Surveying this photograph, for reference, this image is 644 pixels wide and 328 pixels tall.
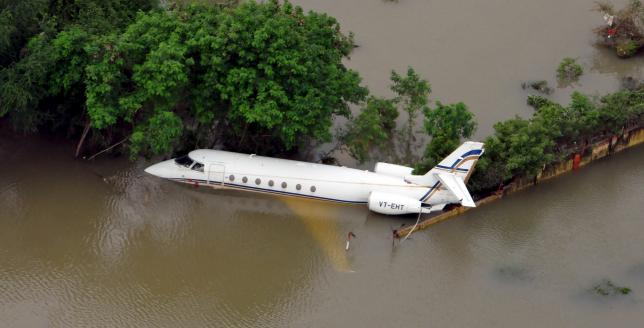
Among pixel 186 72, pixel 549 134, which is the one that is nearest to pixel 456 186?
pixel 549 134

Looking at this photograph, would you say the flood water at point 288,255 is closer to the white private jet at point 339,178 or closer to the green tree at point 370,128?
the white private jet at point 339,178

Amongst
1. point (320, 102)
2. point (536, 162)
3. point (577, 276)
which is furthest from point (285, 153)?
point (577, 276)

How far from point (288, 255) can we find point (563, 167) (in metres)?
14.5

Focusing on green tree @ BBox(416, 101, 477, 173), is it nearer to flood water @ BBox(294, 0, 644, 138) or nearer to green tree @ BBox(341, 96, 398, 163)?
green tree @ BBox(341, 96, 398, 163)

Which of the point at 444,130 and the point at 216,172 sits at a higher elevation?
the point at 444,130

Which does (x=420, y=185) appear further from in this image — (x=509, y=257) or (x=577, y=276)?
(x=577, y=276)

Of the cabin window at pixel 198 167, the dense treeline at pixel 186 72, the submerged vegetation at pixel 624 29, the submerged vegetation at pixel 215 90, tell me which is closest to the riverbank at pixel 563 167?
the submerged vegetation at pixel 215 90

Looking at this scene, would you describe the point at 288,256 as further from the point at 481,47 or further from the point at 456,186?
the point at 481,47

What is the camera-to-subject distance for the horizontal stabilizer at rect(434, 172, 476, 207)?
38562 mm

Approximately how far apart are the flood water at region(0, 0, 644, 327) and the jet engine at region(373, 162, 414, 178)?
78.8 inches

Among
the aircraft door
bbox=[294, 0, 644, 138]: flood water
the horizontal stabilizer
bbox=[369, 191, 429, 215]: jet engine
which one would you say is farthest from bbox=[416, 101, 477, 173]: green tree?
the aircraft door

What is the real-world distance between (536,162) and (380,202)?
296 inches

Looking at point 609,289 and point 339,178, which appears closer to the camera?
point 609,289

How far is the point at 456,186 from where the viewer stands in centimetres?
3931
